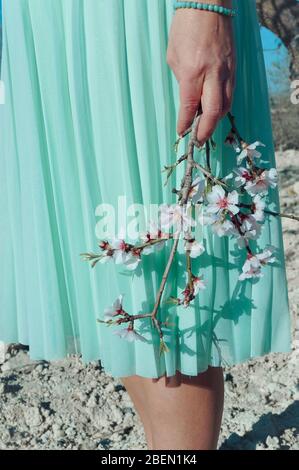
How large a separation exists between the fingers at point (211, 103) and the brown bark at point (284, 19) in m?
3.13

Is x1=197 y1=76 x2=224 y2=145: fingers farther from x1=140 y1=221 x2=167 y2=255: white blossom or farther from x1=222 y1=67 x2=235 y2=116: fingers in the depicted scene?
x1=140 y1=221 x2=167 y2=255: white blossom

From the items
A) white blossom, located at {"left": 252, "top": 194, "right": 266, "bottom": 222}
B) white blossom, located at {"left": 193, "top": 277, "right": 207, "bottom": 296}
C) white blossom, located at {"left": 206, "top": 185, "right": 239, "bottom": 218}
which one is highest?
white blossom, located at {"left": 206, "top": 185, "right": 239, "bottom": 218}

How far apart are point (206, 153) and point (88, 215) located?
235mm

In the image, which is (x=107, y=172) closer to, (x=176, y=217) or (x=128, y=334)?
(x=176, y=217)

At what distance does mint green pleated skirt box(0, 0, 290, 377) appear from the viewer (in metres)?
1.11

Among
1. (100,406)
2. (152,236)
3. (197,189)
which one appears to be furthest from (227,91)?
(100,406)

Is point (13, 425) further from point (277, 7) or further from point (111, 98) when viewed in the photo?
point (277, 7)

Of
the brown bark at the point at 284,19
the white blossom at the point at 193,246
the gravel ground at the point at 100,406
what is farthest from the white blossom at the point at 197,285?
the brown bark at the point at 284,19

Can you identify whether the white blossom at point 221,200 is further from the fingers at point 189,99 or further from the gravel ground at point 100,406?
the gravel ground at point 100,406

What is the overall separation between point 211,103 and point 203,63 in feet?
0.20

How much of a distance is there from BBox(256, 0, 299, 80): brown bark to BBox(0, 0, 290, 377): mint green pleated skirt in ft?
9.48

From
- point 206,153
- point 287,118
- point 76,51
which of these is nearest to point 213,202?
point 206,153

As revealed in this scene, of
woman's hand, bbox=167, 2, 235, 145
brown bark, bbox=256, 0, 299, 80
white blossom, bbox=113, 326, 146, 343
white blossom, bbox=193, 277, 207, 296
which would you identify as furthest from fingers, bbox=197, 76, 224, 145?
brown bark, bbox=256, 0, 299, 80

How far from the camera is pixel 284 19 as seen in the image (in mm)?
3982
